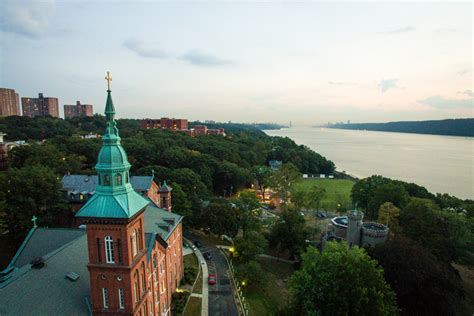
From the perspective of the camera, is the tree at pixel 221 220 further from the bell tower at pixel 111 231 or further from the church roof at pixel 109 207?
the church roof at pixel 109 207

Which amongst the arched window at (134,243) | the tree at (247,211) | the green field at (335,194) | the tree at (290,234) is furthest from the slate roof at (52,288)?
the green field at (335,194)

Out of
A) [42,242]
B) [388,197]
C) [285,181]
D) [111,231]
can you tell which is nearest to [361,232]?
[388,197]

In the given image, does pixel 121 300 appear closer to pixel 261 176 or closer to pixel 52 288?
pixel 52 288

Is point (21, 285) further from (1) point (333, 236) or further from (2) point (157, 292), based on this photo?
(1) point (333, 236)

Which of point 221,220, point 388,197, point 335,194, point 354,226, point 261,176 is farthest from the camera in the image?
point 261,176

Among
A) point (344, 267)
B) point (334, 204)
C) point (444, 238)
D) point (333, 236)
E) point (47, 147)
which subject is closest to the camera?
point (344, 267)

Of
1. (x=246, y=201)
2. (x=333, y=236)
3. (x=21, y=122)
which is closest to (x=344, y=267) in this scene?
(x=333, y=236)

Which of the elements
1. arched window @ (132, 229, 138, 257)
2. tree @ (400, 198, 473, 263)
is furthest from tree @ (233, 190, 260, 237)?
arched window @ (132, 229, 138, 257)

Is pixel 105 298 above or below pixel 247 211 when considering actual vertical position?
above
